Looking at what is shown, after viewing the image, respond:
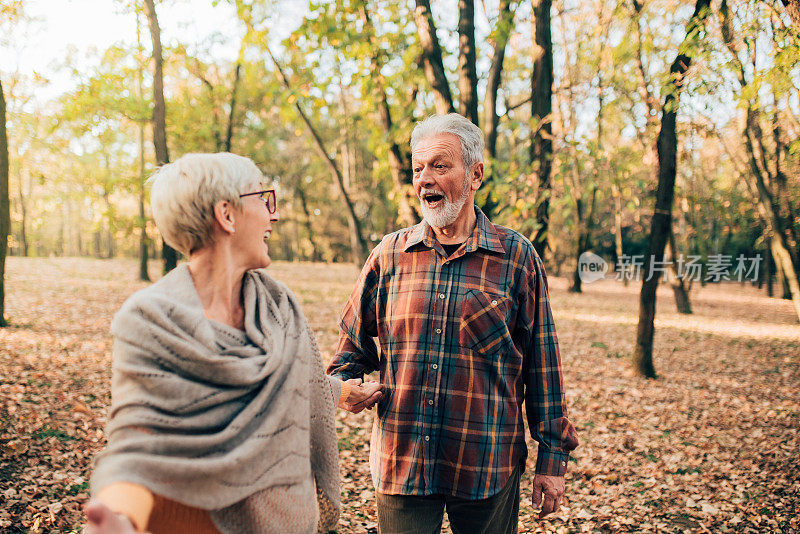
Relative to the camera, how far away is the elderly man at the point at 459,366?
221 cm

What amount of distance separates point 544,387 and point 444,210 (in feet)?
3.03

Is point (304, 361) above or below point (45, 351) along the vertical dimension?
above

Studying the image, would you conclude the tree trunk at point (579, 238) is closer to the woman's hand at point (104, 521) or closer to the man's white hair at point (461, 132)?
the man's white hair at point (461, 132)

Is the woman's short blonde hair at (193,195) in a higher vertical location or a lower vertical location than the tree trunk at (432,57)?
lower

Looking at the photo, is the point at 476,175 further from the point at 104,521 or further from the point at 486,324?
the point at 104,521

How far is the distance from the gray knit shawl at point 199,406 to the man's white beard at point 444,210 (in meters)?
0.96

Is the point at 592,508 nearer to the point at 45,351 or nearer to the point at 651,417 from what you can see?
the point at 651,417

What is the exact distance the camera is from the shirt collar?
2.35 metres

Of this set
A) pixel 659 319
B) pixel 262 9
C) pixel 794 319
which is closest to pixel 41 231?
pixel 262 9

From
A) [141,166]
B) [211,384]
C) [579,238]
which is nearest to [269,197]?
[211,384]

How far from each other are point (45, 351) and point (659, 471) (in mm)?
9071

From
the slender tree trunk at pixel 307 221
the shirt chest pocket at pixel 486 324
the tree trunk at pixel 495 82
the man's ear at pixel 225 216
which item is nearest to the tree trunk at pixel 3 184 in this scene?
the tree trunk at pixel 495 82

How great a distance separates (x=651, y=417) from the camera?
23.7 ft

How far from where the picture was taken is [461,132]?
2.37 meters
